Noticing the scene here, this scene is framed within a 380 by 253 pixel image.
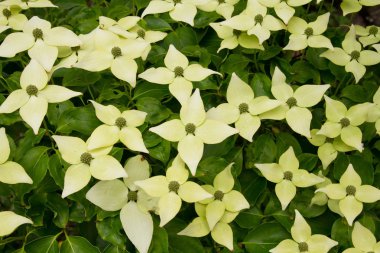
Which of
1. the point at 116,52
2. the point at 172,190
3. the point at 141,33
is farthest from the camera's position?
the point at 141,33

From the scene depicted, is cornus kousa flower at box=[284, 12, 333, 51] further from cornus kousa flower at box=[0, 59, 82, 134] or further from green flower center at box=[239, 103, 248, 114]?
cornus kousa flower at box=[0, 59, 82, 134]

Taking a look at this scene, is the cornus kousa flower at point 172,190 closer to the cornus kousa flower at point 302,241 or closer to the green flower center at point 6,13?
the cornus kousa flower at point 302,241

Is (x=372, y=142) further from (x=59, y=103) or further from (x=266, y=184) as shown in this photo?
(x=59, y=103)

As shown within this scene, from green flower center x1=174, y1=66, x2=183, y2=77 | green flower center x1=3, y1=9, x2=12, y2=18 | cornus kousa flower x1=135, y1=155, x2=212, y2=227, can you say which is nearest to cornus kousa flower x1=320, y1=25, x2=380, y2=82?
green flower center x1=174, y1=66, x2=183, y2=77

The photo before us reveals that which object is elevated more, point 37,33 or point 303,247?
point 37,33

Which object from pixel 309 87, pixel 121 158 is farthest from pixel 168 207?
pixel 309 87

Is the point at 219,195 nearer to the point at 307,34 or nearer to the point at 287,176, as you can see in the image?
the point at 287,176

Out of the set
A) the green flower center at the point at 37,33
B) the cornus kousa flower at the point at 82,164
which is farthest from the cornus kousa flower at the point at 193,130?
the green flower center at the point at 37,33

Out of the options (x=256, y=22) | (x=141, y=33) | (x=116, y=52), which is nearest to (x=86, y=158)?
(x=116, y=52)
